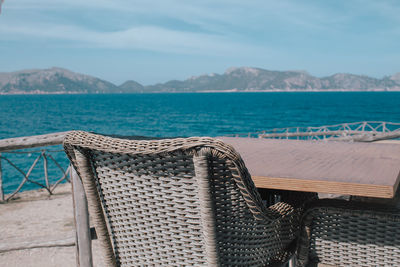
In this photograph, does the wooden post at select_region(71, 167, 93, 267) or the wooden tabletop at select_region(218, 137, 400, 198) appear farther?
the wooden post at select_region(71, 167, 93, 267)

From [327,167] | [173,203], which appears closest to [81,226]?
[173,203]

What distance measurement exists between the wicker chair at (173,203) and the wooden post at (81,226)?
801 mm

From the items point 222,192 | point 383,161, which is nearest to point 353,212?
point 383,161

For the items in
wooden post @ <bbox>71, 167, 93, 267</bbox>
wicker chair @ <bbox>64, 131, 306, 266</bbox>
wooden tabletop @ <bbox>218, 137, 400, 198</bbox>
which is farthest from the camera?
wooden post @ <bbox>71, 167, 93, 267</bbox>

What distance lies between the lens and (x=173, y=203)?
1332 millimetres

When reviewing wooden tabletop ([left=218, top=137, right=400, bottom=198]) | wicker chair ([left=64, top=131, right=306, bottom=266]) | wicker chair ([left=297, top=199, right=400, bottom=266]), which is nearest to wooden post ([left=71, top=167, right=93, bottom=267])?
wicker chair ([left=64, top=131, right=306, bottom=266])

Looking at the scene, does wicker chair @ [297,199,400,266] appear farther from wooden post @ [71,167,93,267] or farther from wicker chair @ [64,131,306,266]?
wooden post @ [71,167,93,267]

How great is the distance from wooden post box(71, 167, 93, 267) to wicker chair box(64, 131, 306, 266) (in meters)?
0.80

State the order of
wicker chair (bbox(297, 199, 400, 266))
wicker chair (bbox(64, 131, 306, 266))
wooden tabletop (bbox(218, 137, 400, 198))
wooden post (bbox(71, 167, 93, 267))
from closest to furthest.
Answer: wicker chair (bbox(64, 131, 306, 266)) → wooden tabletop (bbox(218, 137, 400, 198)) → wicker chair (bbox(297, 199, 400, 266)) → wooden post (bbox(71, 167, 93, 267))

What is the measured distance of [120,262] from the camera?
1.63 m

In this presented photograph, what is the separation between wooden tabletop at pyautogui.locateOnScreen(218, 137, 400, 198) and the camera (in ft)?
5.45

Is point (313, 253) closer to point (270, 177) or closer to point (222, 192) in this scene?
point (270, 177)

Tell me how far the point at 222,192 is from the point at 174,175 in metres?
0.17

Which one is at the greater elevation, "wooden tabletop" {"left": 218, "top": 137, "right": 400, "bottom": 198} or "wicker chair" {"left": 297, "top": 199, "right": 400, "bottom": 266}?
"wooden tabletop" {"left": 218, "top": 137, "right": 400, "bottom": 198}
